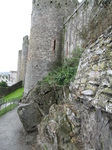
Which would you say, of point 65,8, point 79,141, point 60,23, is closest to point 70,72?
point 79,141

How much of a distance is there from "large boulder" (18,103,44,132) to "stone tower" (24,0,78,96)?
517cm

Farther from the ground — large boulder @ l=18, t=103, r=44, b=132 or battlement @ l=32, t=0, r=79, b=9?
battlement @ l=32, t=0, r=79, b=9

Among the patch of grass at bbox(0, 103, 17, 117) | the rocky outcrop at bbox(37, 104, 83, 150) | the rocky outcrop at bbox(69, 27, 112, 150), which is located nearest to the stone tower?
the patch of grass at bbox(0, 103, 17, 117)

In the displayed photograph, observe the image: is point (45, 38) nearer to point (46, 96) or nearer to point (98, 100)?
point (46, 96)

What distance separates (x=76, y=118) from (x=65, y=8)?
40.4ft

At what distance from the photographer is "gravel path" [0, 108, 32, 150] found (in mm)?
6551

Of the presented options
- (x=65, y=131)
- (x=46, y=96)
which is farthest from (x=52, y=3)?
(x=65, y=131)

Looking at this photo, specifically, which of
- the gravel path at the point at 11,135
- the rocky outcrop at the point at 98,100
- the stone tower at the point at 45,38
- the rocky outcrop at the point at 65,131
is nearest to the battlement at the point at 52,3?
the stone tower at the point at 45,38

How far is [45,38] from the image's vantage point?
43.7ft

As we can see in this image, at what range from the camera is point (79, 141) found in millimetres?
3787

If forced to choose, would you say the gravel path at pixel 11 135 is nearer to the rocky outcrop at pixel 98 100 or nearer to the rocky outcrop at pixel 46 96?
the rocky outcrop at pixel 46 96

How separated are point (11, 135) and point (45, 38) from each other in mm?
8806

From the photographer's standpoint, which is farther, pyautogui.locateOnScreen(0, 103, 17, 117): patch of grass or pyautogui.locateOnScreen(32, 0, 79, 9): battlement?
pyautogui.locateOnScreen(32, 0, 79, 9): battlement

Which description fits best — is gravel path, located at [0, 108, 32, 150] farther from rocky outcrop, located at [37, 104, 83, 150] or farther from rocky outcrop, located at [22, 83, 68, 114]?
rocky outcrop, located at [37, 104, 83, 150]
